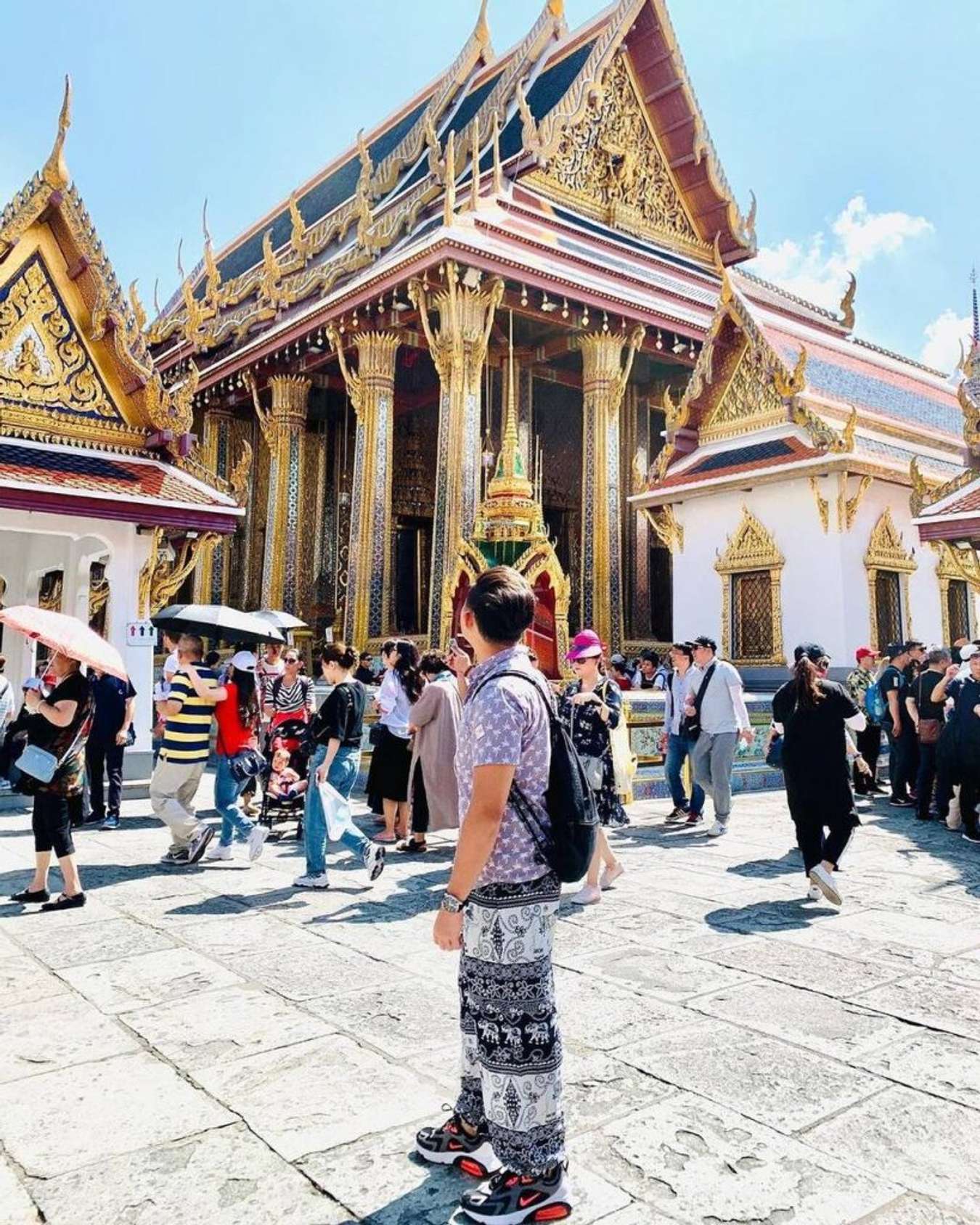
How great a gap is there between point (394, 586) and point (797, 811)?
15170 mm

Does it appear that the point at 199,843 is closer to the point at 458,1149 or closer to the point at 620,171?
the point at 458,1149

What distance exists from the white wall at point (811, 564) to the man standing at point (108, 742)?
303 inches

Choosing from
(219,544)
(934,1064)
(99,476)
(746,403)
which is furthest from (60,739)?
(219,544)

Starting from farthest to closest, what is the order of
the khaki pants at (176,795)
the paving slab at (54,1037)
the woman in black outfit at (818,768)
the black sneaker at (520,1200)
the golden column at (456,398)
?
the golden column at (456,398) → the khaki pants at (176,795) → the woman in black outfit at (818,768) → the paving slab at (54,1037) → the black sneaker at (520,1200)

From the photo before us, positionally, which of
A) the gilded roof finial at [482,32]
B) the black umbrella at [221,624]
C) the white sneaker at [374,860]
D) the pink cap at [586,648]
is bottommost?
the white sneaker at [374,860]

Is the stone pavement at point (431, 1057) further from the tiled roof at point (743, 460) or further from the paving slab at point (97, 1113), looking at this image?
the tiled roof at point (743, 460)

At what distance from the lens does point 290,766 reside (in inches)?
304

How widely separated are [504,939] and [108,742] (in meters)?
6.29

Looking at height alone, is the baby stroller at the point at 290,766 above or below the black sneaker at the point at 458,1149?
above

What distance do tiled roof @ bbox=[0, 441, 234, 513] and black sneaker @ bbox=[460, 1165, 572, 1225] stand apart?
7782 mm

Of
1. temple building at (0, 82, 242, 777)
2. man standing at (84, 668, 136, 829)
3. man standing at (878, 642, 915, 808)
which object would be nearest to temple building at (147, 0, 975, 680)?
temple building at (0, 82, 242, 777)

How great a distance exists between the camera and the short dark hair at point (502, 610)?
7.89ft

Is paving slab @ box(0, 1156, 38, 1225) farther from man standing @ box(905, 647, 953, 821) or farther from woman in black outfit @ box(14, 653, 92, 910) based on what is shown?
man standing @ box(905, 647, 953, 821)

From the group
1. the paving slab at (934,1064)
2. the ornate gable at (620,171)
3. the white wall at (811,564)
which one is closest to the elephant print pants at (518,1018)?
the paving slab at (934,1064)
